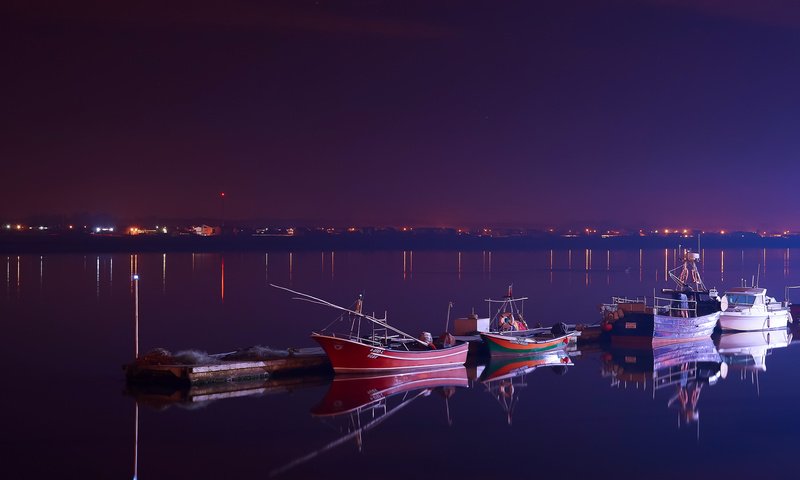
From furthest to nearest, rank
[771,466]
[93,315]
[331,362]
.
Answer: [93,315] < [331,362] < [771,466]

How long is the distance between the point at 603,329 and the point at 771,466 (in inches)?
644

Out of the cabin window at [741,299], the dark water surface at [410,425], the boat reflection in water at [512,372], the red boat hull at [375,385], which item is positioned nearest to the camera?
the dark water surface at [410,425]

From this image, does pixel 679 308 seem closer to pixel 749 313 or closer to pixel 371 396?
pixel 749 313

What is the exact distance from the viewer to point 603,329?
1281 inches

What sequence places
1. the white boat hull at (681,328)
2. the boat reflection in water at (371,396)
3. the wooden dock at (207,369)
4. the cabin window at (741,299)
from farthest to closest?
the cabin window at (741,299)
the white boat hull at (681,328)
the wooden dock at (207,369)
the boat reflection in water at (371,396)

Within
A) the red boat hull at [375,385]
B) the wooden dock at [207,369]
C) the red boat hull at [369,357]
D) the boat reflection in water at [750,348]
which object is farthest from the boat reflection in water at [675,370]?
the wooden dock at [207,369]

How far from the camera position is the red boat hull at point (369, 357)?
23.4 m

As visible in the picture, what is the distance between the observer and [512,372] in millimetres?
25734

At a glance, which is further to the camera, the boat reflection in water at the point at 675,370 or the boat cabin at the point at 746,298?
the boat cabin at the point at 746,298

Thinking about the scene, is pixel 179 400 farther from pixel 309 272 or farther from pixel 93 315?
pixel 309 272

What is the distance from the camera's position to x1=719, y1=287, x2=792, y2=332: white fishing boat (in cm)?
3631

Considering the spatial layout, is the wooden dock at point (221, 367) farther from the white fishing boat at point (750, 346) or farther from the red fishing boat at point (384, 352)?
the white fishing boat at point (750, 346)

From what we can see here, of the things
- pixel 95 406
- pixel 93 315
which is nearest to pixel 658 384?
pixel 95 406

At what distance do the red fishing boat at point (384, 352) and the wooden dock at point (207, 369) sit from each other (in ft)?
3.58
